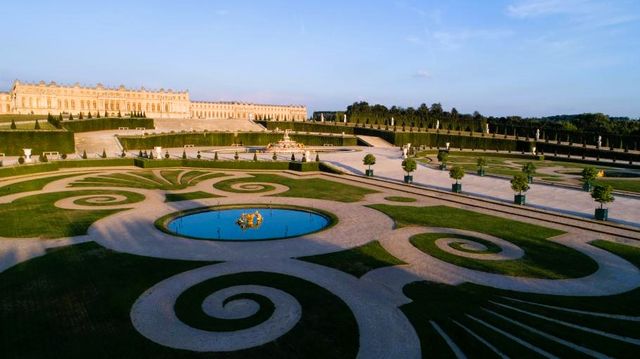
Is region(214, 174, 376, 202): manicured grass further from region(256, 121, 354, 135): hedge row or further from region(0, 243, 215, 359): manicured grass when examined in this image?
region(256, 121, 354, 135): hedge row

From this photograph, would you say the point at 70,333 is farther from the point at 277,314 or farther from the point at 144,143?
the point at 144,143

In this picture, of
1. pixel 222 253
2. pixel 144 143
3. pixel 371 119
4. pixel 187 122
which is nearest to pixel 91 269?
pixel 222 253

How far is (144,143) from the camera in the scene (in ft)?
215

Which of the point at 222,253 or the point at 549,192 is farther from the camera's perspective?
the point at 549,192

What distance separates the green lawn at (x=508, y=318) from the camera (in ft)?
39.7

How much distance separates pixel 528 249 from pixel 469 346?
1106 centimetres

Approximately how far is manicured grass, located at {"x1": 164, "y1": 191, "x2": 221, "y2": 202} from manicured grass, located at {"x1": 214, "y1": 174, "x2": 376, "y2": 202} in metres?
2.41

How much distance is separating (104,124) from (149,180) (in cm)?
4330

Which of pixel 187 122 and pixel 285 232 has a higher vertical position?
pixel 187 122

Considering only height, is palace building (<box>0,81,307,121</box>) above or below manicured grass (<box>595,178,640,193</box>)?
above

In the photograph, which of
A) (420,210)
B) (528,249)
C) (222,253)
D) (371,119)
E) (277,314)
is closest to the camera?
(277,314)

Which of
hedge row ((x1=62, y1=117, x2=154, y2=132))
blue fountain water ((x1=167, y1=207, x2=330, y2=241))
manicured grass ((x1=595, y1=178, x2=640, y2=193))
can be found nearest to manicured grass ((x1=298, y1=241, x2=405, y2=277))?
blue fountain water ((x1=167, y1=207, x2=330, y2=241))

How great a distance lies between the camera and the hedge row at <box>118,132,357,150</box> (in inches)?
2564

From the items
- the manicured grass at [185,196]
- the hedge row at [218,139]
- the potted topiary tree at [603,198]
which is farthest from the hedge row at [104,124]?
the potted topiary tree at [603,198]
